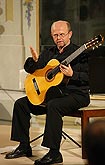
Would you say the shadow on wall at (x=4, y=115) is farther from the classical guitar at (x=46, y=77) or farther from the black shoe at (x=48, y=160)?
the black shoe at (x=48, y=160)

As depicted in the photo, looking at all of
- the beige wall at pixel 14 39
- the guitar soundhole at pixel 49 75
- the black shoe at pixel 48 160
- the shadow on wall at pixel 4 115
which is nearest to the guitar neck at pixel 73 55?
the guitar soundhole at pixel 49 75

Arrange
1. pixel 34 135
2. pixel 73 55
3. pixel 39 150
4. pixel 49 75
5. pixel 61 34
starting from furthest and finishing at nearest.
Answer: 1. pixel 34 135
2. pixel 39 150
3. pixel 61 34
4. pixel 49 75
5. pixel 73 55

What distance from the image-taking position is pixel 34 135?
12.1 ft

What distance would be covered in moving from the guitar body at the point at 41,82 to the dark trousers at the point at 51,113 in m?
0.09

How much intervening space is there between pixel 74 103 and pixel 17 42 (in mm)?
1864

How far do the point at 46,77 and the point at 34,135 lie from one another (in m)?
1.22

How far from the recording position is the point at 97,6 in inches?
155

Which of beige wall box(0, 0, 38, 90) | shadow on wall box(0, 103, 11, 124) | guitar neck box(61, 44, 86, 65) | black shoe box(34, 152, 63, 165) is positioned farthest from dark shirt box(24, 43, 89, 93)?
shadow on wall box(0, 103, 11, 124)

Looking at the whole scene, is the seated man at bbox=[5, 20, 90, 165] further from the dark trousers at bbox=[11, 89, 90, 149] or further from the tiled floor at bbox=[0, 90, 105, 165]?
the tiled floor at bbox=[0, 90, 105, 165]

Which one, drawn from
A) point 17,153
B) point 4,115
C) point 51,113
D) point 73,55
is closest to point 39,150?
point 17,153

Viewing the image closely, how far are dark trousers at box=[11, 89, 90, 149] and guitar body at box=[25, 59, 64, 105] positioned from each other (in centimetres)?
9

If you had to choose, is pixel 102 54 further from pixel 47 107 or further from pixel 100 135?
pixel 100 135

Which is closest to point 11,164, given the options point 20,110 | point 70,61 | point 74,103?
point 20,110

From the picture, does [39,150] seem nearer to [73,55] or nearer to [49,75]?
[49,75]
